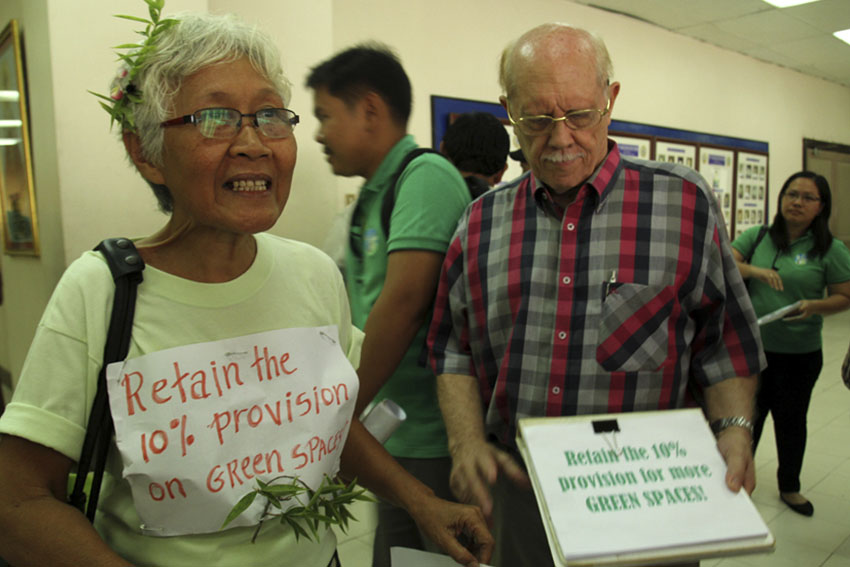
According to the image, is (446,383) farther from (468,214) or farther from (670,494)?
(670,494)

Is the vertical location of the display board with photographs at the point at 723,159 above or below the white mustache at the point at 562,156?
above

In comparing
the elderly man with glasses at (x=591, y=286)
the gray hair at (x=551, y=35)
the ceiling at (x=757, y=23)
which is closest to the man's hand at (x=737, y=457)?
the elderly man with glasses at (x=591, y=286)

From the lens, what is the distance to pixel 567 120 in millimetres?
1178

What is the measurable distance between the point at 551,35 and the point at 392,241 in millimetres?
542

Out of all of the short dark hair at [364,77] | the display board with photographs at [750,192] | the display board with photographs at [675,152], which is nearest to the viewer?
the short dark hair at [364,77]

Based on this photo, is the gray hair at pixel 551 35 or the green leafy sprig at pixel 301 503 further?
the gray hair at pixel 551 35

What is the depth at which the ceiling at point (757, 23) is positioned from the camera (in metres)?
5.28

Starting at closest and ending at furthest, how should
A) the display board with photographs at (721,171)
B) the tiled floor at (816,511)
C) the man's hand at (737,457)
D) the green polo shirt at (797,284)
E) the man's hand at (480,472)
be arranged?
the man's hand at (737,457)
the man's hand at (480,472)
the tiled floor at (816,511)
the green polo shirt at (797,284)
the display board with photographs at (721,171)

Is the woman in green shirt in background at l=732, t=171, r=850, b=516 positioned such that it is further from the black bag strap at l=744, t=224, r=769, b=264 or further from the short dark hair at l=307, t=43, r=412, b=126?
the short dark hair at l=307, t=43, r=412, b=126

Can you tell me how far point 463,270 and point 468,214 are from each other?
0.13 metres

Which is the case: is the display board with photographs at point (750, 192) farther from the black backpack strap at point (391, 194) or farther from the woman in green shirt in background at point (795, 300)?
the black backpack strap at point (391, 194)

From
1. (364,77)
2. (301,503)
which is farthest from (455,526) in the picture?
(364,77)

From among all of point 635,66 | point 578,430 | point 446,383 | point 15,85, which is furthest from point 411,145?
point 635,66

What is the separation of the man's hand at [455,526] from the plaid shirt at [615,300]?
27 centimetres
